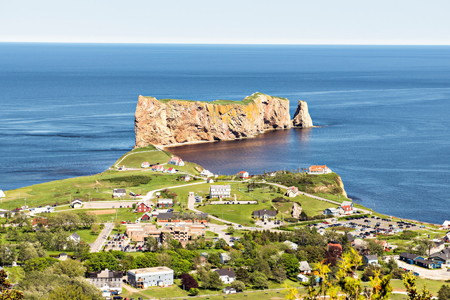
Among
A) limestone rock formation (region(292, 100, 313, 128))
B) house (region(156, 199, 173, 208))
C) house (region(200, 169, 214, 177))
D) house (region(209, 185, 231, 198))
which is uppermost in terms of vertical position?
limestone rock formation (region(292, 100, 313, 128))

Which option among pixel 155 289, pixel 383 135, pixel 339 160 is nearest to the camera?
pixel 155 289

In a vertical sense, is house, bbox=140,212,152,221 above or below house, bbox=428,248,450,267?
above

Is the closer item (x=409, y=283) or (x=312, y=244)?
(x=409, y=283)

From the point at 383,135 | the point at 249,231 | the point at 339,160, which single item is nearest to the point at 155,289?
the point at 249,231

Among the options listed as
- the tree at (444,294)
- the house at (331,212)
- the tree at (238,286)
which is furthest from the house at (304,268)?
the house at (331,212)

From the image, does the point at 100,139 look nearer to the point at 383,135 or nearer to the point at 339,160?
the point at 339,160

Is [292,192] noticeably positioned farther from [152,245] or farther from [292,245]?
[152,245]

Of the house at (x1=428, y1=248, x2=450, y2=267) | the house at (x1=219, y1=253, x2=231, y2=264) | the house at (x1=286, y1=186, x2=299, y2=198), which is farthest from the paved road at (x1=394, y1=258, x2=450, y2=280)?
the house at (x1=286, y1=186, x2=299, y2=198)

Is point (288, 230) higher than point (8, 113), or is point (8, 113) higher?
point (8, 113)

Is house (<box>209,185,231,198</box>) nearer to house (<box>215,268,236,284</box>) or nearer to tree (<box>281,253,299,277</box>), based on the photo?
tree (<box>281,253,299,277</box>)
